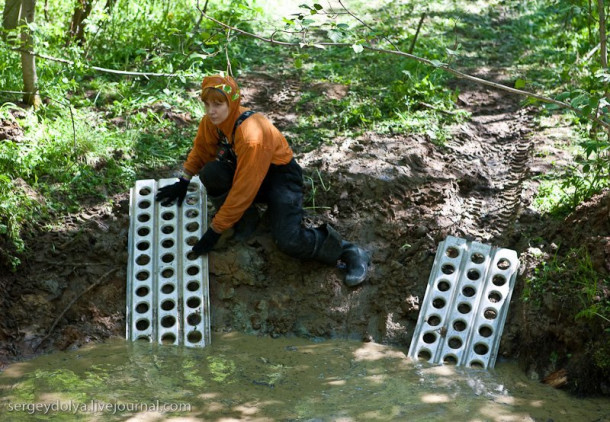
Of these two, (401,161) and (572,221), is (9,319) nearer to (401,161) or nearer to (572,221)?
(401,161)

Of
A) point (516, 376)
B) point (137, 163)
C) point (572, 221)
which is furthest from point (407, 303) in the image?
point (137, 163)

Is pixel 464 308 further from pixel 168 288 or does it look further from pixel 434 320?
pixel 168 288

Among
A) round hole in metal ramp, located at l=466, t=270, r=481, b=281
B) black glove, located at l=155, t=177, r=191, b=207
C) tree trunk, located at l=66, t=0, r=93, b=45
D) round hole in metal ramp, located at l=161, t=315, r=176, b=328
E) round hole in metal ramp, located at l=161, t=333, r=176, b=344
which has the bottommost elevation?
round hole in metal ramp, located at l=161, t=333, r=176, b=344

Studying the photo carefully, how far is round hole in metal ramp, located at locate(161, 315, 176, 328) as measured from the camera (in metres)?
4.40

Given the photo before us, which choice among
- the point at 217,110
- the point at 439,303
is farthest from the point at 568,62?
the point at 217,110

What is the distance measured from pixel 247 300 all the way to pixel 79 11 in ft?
11.2

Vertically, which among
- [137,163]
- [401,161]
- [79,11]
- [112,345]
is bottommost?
[112,345]

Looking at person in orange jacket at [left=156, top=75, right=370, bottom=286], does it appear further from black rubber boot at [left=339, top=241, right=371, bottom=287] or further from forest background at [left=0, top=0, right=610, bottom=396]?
forest background at [left=0, top=0, right=610, bottom=396]

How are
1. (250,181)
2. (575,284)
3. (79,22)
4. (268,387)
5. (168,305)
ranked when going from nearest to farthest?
(268,387) < (575,284) < (250,181) < (168,305) < (79,22)

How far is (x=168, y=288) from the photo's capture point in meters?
4.57

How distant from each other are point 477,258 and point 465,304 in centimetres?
31

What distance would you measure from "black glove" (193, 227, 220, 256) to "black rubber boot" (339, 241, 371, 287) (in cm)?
81

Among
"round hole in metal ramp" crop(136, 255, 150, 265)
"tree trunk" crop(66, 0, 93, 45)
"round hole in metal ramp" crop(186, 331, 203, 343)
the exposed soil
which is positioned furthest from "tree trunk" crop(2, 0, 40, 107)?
"round hole in metal ramp" crop(186, 331, 203, 343)

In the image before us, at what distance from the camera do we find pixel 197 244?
4555 mm
